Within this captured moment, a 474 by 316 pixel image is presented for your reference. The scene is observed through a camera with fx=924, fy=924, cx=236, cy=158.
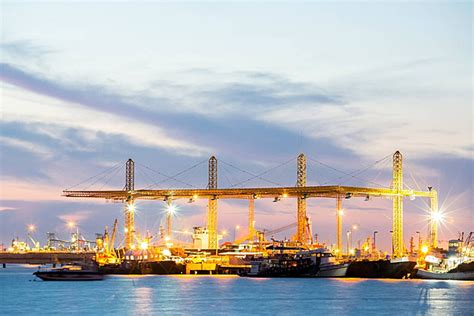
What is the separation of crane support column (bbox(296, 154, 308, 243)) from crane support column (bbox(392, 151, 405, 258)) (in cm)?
1481

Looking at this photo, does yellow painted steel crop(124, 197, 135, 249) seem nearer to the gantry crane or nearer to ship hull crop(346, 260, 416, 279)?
the gantry crane

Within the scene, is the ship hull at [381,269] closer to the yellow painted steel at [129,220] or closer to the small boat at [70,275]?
the small boat at [70,275]

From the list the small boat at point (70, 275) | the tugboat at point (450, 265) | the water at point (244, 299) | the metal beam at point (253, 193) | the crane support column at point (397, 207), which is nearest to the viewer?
the water at point (244, 299)

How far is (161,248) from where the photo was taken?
165375mm

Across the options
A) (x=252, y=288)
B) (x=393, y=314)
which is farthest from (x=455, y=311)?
(x=252, y=288)

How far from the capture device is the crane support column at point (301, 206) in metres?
150

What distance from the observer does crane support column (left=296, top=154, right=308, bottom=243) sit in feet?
492

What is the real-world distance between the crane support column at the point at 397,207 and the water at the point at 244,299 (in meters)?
35.7

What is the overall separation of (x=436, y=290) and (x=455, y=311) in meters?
26.6

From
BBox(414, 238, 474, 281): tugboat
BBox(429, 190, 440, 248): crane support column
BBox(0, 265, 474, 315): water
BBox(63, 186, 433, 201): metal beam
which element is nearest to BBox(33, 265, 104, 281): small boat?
BBox(0, 265, 474, 315): water

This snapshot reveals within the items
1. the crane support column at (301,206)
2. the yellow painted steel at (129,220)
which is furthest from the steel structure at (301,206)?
→ the yellow painted steel at (129,220)

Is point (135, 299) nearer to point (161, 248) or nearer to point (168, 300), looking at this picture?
point (168, 300)

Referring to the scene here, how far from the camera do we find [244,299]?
89438 millimetres

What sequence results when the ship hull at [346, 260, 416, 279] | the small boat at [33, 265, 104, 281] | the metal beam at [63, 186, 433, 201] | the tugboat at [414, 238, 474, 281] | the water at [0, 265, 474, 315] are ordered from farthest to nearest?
the metal beam at [63, 186, 433, 201] < the ship hull at [346, 260, 416, 279] < the tugboat at [414, 238, 474, 281] < the small boat at [33, 265, 104, 281] < the water at [0, 265, 474, 315]
